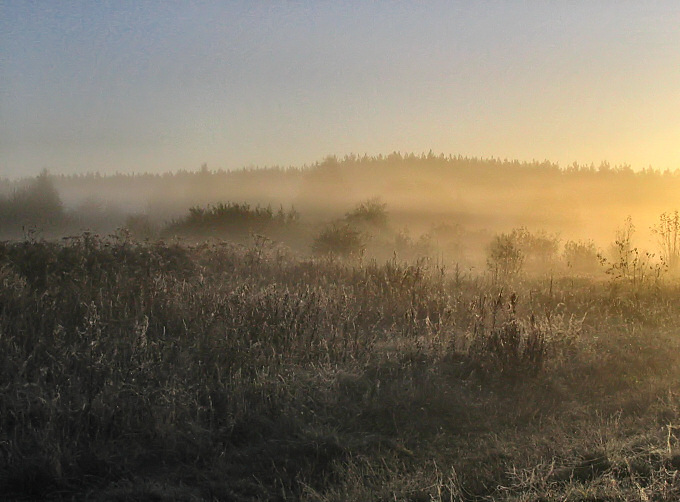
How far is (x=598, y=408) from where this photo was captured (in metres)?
6.60

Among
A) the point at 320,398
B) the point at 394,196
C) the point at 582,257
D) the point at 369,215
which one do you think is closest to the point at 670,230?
the point at 582,257

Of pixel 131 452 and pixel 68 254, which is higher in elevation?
pixel 68 254

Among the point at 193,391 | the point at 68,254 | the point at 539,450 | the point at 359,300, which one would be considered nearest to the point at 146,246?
the point at 68,254

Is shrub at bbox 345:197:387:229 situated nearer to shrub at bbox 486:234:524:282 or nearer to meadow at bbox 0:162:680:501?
shrub at bbox 486:234:524:282

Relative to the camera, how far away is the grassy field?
4.79 metres

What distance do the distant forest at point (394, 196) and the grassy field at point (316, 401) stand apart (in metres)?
11.8

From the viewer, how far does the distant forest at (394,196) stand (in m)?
37.7

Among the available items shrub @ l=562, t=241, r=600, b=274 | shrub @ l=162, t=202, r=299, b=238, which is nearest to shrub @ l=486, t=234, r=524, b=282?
shrub @ l=562, t=241, r=600, b=274

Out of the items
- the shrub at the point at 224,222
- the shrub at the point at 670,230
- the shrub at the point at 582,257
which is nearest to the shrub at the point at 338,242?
the shrub at the point at 224,222

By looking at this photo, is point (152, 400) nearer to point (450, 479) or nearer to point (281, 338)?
point (281, 338)

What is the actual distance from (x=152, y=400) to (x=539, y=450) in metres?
3.37

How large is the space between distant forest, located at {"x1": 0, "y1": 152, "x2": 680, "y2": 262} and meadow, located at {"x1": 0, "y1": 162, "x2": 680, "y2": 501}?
11.7 m

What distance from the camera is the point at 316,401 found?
6324mm

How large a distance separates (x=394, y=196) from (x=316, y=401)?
63.9 m
